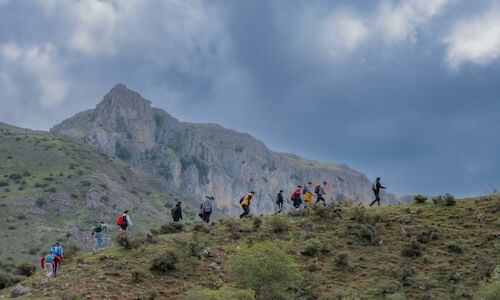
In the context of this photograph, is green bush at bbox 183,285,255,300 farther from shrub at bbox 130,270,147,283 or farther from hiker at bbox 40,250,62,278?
hiker at bbox 40,250,62,278

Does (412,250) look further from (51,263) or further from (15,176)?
(15,176)

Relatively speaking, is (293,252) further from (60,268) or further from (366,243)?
(60,268)

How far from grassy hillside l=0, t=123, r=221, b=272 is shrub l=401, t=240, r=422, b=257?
47.9 meters

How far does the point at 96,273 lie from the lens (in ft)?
86.0

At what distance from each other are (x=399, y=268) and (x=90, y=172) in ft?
341

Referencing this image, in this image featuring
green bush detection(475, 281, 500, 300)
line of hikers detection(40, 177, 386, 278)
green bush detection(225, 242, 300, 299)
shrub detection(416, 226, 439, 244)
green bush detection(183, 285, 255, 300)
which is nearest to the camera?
green bush detection(183, 285, 255, 300)

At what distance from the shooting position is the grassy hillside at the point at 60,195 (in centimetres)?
8362

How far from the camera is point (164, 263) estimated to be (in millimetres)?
27016

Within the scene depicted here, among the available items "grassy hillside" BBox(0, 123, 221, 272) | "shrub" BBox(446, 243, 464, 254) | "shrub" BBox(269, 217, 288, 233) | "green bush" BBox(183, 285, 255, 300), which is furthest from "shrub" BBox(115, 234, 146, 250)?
"grassy hillside" BBox(0, 123, 221, 272)

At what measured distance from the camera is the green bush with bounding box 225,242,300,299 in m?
22.9

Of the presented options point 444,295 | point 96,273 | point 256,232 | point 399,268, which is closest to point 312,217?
point 256,232

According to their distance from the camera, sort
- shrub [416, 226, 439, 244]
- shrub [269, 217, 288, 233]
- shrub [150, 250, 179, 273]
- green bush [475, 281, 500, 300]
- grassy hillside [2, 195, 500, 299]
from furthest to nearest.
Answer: shrub [269, 217, 288, 233], shrub [416, 226, 439, 244], shrub [150, 250, 179, 273], grassy hillside [2, 195, 500, 299], green bush [475, 281, 500, 300]

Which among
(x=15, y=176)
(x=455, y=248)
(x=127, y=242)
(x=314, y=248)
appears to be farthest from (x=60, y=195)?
(x=455, y=248)

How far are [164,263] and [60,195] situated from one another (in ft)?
271
